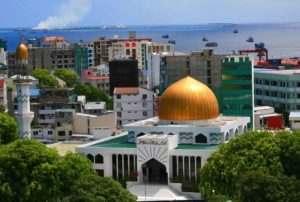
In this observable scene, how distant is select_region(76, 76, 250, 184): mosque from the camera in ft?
150

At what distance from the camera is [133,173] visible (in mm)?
46438

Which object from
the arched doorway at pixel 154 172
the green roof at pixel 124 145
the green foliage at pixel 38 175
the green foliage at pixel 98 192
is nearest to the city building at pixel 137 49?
the green roof at pixel 124 145

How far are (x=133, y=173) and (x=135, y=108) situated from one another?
80.2 ft

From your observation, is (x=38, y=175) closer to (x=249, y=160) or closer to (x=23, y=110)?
(x=249, y=160)

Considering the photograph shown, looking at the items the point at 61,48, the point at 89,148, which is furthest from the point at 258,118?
the point at 61,48

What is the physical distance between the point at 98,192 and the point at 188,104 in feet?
48.7

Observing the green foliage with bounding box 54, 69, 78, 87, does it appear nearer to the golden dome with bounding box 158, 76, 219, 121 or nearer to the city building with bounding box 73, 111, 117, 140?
the city building with bounding box 73, 111, 117, 140

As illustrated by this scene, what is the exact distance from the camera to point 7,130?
53.1m

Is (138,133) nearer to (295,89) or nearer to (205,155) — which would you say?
(205,155)

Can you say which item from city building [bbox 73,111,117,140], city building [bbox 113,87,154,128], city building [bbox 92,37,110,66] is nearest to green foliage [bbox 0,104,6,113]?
city building [bbox 73,111,117,140]

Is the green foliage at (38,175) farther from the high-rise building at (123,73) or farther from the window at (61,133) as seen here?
the high-rise building at (123,73)

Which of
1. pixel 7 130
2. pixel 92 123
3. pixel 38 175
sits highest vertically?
pixel 7 130

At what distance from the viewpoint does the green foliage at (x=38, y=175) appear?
3703 centimetres

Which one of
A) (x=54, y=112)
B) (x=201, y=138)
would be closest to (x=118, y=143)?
(x=201, y=138)
